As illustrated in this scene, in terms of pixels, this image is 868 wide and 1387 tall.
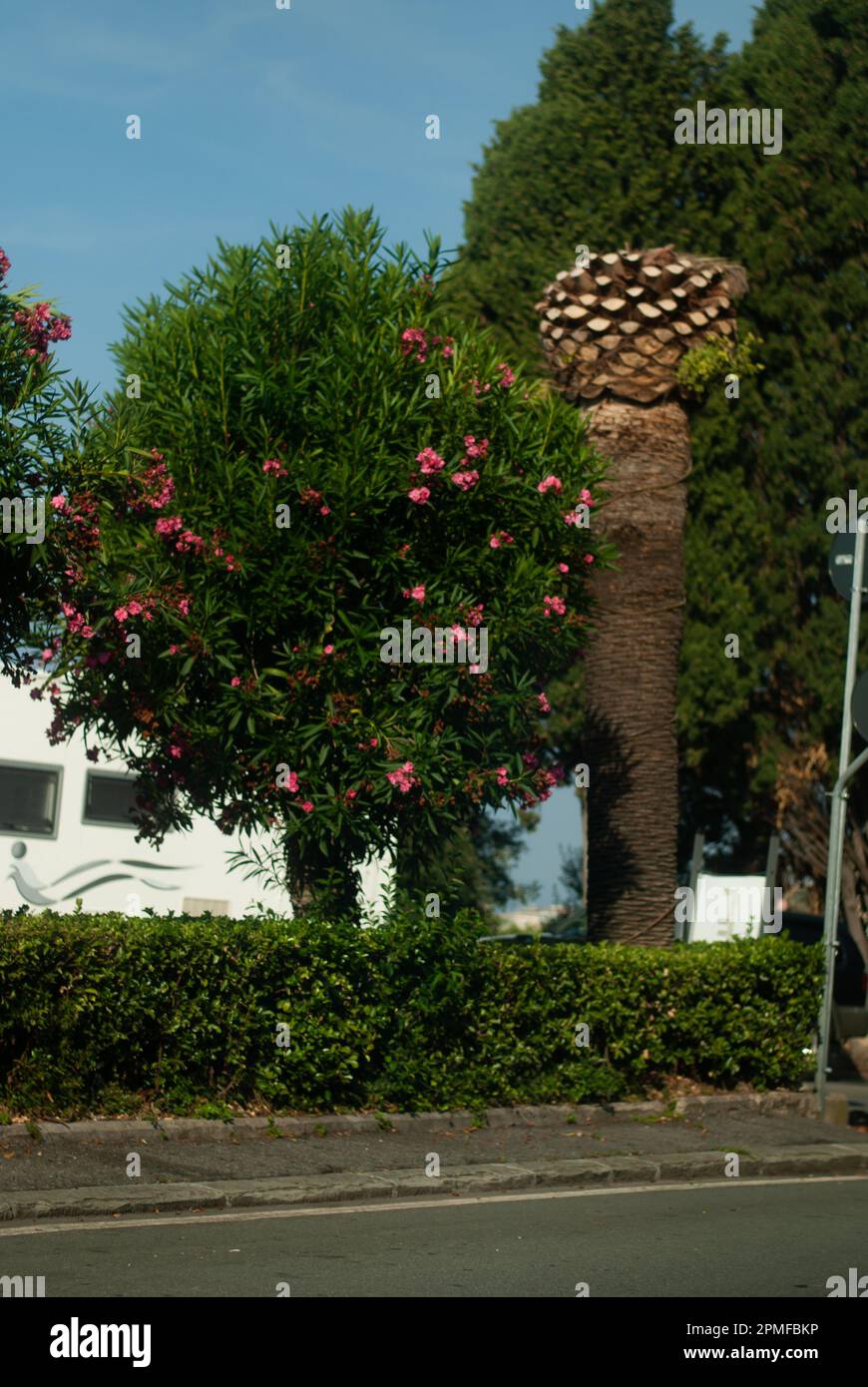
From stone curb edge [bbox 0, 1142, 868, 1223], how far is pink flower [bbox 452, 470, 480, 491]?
17.4 feet

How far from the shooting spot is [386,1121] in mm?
12891

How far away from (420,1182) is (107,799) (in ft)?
37.4

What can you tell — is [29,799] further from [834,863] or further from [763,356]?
[763,356]

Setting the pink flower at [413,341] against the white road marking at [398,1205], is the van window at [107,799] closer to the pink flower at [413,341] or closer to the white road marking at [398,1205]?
the pink flower at [413,341]

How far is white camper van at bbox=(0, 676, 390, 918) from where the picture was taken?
815 inches

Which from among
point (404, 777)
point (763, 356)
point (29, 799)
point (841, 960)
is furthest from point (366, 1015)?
point (763, 356)

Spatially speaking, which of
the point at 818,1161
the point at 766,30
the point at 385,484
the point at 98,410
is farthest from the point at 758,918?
the point at 766,30

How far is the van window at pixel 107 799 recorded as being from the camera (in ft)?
70.3

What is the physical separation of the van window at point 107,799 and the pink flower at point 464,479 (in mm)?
9600

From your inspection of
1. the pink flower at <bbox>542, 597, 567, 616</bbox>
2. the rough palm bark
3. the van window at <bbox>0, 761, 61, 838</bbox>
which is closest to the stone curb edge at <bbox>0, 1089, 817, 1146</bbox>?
the rough palm bark

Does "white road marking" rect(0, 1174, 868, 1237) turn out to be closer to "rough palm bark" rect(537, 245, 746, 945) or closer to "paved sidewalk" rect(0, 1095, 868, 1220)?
Result: "paved sidewalk" rect(0, 1095, 868, 1220)

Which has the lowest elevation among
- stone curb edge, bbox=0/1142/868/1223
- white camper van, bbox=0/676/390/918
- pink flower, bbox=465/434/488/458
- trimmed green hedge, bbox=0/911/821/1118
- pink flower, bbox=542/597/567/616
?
stone curb edge, bbox=0/1142/868/1223

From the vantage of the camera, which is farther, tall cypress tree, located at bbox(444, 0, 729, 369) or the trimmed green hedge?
tall cypress tree, located at bbox(444, 0, 729, 369)

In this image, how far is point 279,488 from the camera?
13.1 metres
